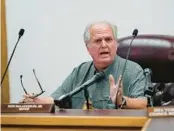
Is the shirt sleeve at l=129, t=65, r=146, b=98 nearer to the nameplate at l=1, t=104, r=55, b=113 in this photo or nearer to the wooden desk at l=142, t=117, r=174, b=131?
the nameplate at l=1, t=104, r=55, b=113

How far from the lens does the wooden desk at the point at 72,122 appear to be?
3.10 ft

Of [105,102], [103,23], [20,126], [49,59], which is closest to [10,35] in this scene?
[49,59]

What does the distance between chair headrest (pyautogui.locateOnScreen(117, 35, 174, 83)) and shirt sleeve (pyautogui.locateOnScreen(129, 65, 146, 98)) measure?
6 cm

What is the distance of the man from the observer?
185 centimetres

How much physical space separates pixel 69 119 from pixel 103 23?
3.76ft

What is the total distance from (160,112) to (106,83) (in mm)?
955

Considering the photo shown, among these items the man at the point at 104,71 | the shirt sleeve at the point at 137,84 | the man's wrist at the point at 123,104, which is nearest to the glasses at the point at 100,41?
the man at the point at 104,71

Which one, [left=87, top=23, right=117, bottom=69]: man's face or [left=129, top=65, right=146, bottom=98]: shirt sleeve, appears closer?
[left=129, top=65, right=146, bottom=98]: shirt sleeve

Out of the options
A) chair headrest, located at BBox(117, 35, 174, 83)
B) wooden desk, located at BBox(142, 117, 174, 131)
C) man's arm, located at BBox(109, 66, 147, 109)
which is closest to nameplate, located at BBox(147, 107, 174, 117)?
wooden desk, located at BBox(142, 117, 174, 131)

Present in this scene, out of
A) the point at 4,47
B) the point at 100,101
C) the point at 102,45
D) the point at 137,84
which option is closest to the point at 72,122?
the point at 100,101

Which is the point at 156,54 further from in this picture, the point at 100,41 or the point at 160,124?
the point at 160,124

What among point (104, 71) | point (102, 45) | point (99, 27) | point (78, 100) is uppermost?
point (99, 27)

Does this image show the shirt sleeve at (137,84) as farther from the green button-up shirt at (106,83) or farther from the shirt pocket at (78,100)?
the shirt pocket at (78,100)

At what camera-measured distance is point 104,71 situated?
196 centimetres
